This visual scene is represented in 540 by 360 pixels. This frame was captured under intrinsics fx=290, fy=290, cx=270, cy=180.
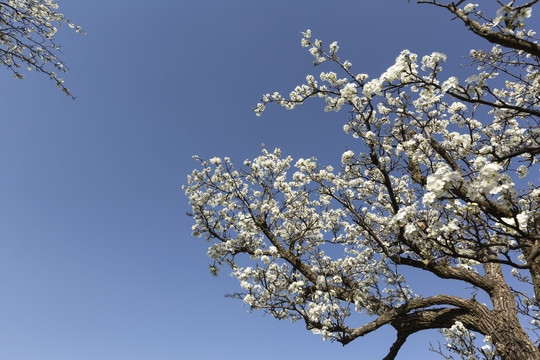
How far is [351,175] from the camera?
9.09 meters

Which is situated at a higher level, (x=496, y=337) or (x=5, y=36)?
(x=5, y=36)

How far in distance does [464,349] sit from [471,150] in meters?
5.18

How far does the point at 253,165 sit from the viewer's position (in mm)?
12172

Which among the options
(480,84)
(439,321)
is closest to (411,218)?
(480,84)

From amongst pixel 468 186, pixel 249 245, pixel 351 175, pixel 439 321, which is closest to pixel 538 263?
pixel 439 321

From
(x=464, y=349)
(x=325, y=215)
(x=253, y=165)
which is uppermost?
(x=253, y=165)

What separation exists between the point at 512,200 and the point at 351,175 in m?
5.44

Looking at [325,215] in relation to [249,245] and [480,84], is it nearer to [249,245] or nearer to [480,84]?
[249,245]

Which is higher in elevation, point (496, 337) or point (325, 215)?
point (325, 215)

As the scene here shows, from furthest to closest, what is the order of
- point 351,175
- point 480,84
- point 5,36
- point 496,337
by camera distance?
point 351,175 → point 5,36 → point 496,337 → point 480,84

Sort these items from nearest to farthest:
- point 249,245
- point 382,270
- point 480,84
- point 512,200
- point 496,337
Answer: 1. point 512,200
2. point 480,84
3. point 496,337
4. point 382,270
5. point 249,245

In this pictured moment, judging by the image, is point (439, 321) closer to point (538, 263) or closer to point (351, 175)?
point (538, 263)

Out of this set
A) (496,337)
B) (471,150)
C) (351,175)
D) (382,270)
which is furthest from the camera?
(382,270)

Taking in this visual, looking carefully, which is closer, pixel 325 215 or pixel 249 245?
pixel 249 245
